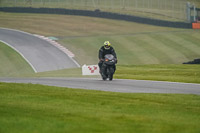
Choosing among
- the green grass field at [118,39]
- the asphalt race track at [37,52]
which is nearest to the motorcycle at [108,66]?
the green grass field at [118,39]

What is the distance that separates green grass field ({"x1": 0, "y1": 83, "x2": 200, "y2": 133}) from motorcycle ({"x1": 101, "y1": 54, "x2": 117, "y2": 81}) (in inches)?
280

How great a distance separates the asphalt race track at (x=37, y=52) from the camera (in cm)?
4138

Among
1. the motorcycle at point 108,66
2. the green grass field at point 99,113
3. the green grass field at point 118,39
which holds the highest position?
the green grass field at point 99,113

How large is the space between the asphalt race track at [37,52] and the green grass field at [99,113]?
81.2 ft

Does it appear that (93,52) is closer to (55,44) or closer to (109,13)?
(55,44)

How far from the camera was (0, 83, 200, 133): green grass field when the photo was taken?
9.63 m

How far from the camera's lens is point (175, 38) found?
55562 millimetres

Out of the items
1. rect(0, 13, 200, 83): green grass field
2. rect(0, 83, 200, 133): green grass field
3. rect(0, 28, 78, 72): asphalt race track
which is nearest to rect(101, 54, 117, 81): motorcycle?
rect(0, 83, 200, 133): green grass field

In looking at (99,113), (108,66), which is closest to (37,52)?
(108,66)

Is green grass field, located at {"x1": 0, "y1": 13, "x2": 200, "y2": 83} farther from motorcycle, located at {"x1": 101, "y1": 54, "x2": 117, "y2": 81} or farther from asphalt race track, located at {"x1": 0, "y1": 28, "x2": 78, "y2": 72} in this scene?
motorcycle, located at {"x1": 101, "y1": 54, "x2": 117, "y2": 81}

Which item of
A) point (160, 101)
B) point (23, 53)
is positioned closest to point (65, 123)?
point (160, 101)

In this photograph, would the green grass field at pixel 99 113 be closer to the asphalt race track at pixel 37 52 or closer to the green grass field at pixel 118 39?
the green grass field at pixel 118 39

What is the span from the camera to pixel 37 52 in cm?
4525

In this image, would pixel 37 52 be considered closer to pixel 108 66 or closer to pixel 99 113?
pixel 108 66
